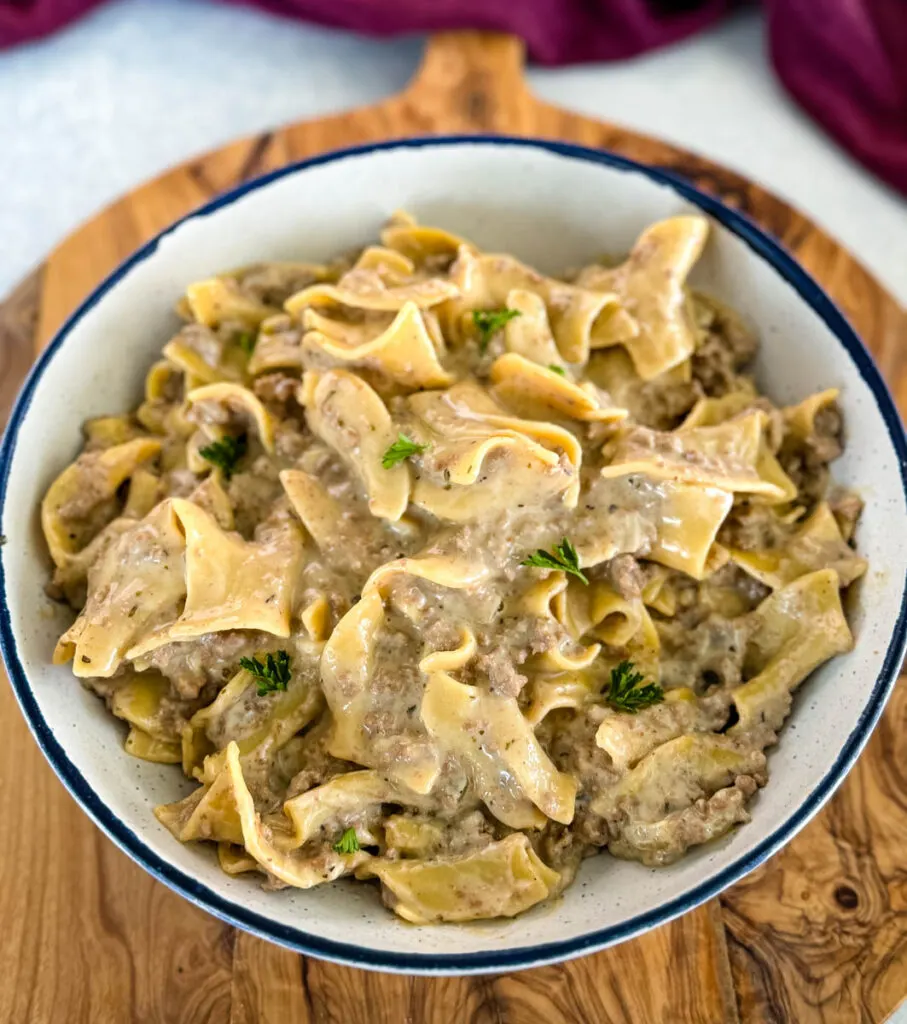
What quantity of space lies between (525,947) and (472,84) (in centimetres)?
352

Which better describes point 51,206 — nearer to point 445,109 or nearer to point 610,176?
point 445,109

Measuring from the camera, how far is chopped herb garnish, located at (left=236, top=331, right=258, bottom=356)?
371 cm

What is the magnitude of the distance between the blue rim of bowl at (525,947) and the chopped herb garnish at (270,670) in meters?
0.51

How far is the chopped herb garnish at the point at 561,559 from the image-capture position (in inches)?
117

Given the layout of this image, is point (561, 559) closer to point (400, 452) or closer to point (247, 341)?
point (400, 452)

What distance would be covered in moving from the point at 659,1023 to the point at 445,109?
138 inches

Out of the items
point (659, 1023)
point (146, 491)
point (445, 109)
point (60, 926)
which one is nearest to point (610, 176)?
point (445, 109)

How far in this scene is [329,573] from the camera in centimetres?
309

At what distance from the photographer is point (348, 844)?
9.21ft

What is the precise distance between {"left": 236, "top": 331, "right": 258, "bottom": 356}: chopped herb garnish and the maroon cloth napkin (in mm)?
1893

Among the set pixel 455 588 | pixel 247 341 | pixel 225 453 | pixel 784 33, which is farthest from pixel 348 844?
pixel 784 33

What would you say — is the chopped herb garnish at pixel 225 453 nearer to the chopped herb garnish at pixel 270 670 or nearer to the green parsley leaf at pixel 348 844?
the chopped herb garnish at pixel 270 670

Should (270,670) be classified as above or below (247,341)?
below

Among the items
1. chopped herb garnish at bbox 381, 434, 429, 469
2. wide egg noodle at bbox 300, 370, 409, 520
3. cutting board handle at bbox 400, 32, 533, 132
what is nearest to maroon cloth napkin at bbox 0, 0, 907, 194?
cutting board handle at bbox 400, 32, 533, 132
